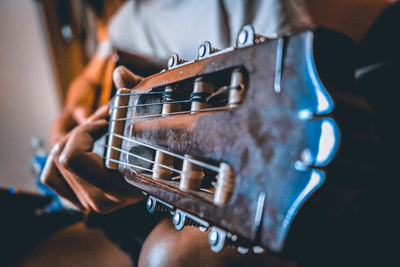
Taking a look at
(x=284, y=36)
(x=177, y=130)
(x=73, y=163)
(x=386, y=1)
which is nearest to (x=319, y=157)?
(x=284, y=36)

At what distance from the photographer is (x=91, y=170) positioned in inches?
35.3

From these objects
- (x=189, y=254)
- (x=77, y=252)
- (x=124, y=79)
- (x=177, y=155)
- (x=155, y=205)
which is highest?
(x=124, y=79)

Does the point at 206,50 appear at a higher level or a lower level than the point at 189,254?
higher

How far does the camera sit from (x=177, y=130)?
0.58 m

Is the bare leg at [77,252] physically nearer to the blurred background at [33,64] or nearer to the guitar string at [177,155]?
the guitar string at [177,155]

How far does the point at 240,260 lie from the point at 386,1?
3.86 ft

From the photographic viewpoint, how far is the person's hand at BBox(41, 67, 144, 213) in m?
0.89

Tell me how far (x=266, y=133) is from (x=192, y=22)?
1132mm

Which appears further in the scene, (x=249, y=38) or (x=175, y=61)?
(x=175, y=61)

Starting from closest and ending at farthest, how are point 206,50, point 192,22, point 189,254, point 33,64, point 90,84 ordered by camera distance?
1. point 206,50
2. point 189,254
3. point 192,22
4. point 90,84
5. point 33,64

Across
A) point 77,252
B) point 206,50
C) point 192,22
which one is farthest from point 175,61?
point 77,252

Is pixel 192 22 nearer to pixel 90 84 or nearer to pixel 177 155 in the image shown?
pixel 177 155

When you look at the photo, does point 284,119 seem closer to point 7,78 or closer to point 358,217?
point 358,217

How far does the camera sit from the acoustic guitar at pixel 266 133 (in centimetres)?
35
